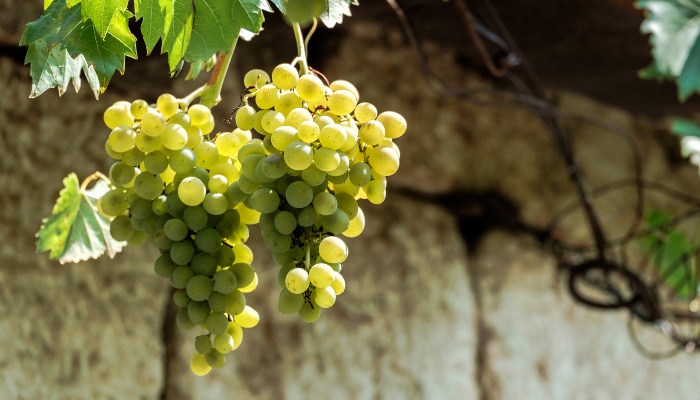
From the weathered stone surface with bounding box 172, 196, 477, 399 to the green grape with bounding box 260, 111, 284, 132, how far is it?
0.70 metres

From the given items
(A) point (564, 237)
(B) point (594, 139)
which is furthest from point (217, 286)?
(B) point (594, 139)

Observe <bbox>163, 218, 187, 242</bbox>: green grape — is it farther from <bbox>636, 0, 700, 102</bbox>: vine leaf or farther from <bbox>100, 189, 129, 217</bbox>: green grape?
<bbox>636, 0, 700, 102</bbox>: vine leaf

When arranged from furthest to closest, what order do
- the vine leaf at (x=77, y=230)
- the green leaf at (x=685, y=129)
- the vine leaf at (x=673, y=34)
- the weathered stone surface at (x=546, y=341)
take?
the weathered stone surface at (x=546, y=341) → the green leaf at (x=685, y=129) → the vine leaf at (x=673, y=34) → the vine leaf at (x=77, y=230)

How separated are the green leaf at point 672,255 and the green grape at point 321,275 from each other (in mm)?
1255

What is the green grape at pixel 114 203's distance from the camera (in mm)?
581

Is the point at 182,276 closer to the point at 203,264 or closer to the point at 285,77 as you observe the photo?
the point at 203,264

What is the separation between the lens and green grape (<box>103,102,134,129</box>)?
56 cm

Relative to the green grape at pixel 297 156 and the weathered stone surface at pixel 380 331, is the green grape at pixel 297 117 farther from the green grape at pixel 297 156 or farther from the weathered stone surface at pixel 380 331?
the weathered stone surface at pixel 380 331

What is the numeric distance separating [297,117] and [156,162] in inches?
4.2

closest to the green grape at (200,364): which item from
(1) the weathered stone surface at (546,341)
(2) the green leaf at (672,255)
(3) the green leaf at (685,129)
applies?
(3) the green leaf at (685,129)

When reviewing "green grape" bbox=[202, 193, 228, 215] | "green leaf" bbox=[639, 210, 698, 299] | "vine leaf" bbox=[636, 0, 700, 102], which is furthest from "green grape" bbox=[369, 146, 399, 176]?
"green leaf" bbox=[639, 210, 698, 299]

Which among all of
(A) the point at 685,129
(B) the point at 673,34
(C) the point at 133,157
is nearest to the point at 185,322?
(C) the point at 133,157

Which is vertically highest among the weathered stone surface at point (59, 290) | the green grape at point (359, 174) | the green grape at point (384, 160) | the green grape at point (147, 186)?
the green grape at point (384, 160)

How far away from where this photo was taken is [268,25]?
1120 millimetres
